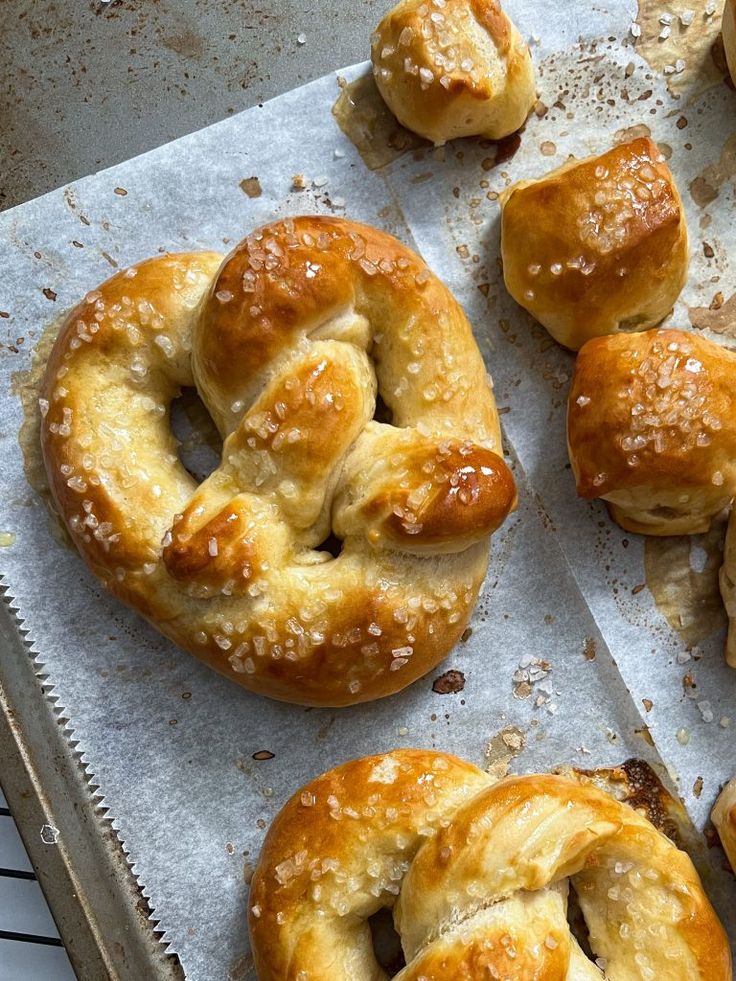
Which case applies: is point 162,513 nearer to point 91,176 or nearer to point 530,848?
point 91,176

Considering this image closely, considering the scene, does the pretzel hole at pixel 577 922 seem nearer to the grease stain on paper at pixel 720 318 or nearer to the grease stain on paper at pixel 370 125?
the grease stain on paper at pixel 720 318

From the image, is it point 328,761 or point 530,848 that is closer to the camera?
point 530,848

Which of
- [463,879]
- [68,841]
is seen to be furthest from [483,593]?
[68,841]

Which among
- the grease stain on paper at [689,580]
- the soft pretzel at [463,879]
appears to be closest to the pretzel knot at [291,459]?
the soft pretzel at [463,879]

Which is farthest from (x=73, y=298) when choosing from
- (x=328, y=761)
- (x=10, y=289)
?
(x=328, y=761)

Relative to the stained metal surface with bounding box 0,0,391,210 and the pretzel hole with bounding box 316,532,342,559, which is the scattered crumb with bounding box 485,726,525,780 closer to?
the pretzel hole with bounding box 316,532,342,559

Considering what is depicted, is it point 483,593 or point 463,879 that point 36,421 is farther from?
point 463,879
